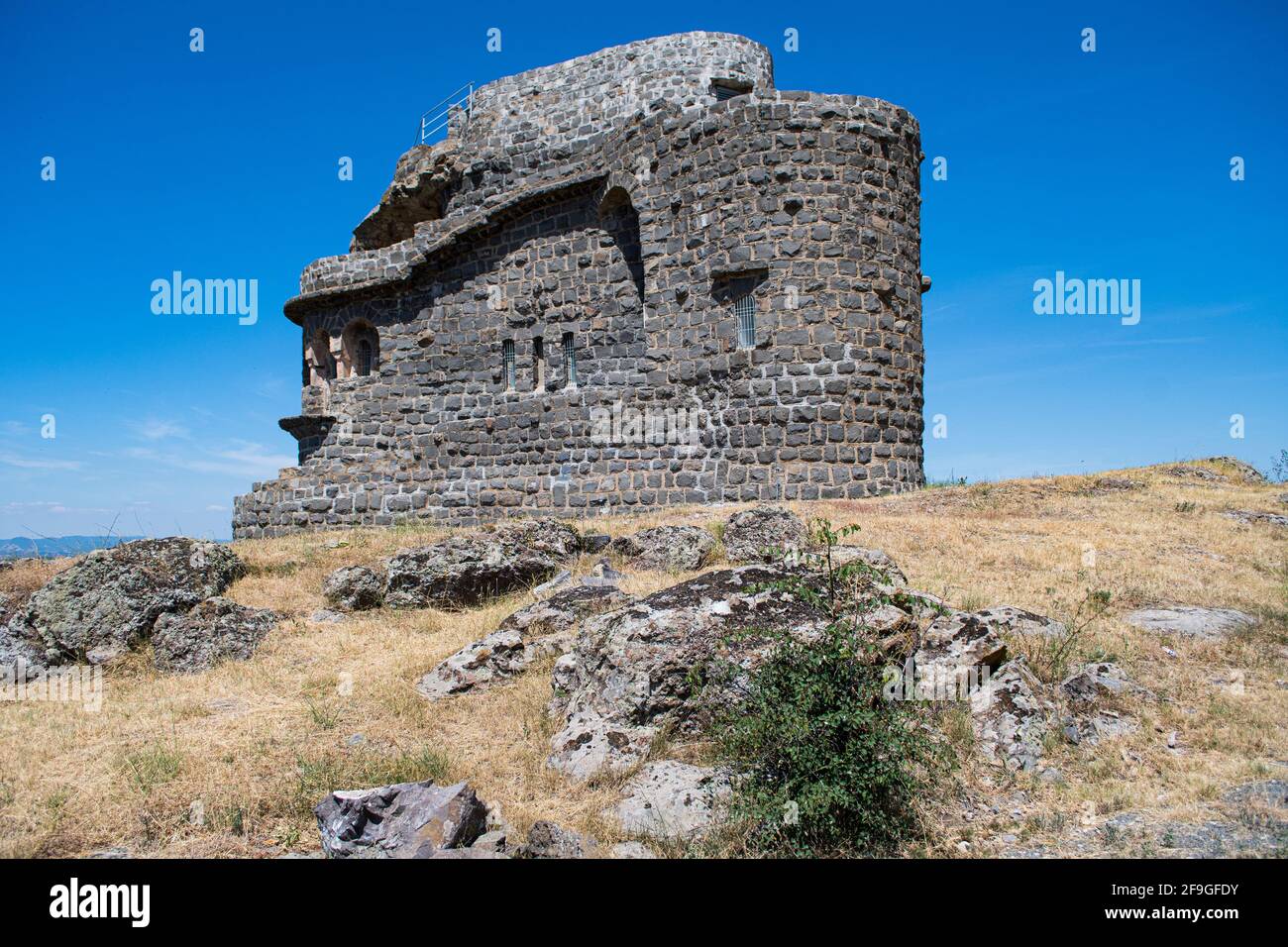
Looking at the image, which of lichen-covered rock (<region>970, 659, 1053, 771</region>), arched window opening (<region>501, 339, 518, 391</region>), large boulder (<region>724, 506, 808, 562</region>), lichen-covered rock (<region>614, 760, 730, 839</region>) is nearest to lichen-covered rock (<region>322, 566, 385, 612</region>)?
large boulder (<region>724, 506, 808, 562</region>)

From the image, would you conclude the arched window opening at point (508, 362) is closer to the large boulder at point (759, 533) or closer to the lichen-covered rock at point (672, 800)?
the large boulder at point (759, 533)

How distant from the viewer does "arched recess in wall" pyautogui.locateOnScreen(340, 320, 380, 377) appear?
21.2 metres

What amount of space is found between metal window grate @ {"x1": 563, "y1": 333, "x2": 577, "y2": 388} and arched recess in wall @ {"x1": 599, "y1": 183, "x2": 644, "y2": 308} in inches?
72.0

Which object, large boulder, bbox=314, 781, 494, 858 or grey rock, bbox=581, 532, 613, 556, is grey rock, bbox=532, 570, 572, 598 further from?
large boulder, bbox=314, 781, 494, 858

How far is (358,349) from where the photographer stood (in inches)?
842

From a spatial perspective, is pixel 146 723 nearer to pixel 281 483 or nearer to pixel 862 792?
pixel 862 792

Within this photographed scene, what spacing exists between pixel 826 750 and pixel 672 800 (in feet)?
3.53

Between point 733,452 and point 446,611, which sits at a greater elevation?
point 733,452

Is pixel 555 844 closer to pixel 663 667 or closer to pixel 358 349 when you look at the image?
pixel 663 667

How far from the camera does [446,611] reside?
36.0 feet

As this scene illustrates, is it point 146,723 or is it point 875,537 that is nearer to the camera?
point 146,723

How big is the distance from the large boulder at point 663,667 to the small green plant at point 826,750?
23 centimetres
